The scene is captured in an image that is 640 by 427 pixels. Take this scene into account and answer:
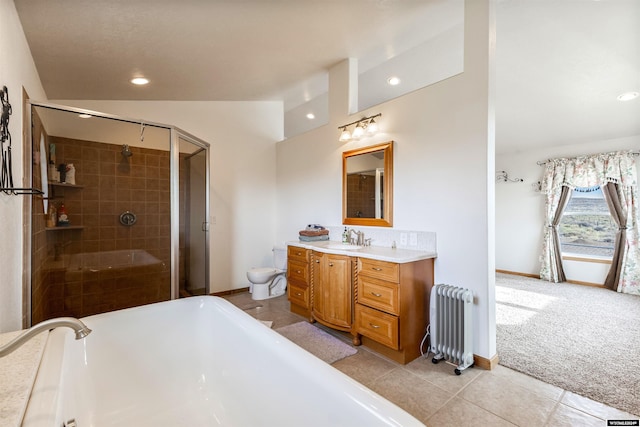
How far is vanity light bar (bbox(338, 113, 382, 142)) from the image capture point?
2.94m

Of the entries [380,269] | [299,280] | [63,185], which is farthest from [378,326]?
[63,185]

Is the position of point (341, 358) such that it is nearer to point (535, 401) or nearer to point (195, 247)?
point (535, 401)

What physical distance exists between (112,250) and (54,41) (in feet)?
6.06

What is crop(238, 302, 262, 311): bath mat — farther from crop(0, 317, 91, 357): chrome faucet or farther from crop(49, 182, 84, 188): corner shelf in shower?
crop(0, 317, 91, 357): chrome faucet

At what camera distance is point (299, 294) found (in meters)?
3.19

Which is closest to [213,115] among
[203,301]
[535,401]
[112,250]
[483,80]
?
[112,250]

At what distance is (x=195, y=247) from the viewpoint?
3.34m

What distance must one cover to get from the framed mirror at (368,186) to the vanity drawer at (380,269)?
22.8 inches

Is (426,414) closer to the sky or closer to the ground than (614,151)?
closer to the ground

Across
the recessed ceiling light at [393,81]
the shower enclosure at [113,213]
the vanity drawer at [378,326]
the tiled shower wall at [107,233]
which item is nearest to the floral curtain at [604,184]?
the recessed ceiling light at [393,81]

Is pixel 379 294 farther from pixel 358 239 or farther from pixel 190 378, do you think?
pixel 190 378

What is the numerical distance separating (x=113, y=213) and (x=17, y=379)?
2232 mm

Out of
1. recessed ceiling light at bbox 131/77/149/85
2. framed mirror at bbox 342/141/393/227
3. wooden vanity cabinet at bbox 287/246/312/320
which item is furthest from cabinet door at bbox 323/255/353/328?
recessed ceiling light at bbox 131/77/149/85

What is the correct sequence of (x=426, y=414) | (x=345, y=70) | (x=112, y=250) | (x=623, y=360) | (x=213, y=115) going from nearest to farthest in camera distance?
(x=426, y=414) < (x=623, y=360) < (x=112, y=250) < (x=345, y=70) < (x=213, y=115)
